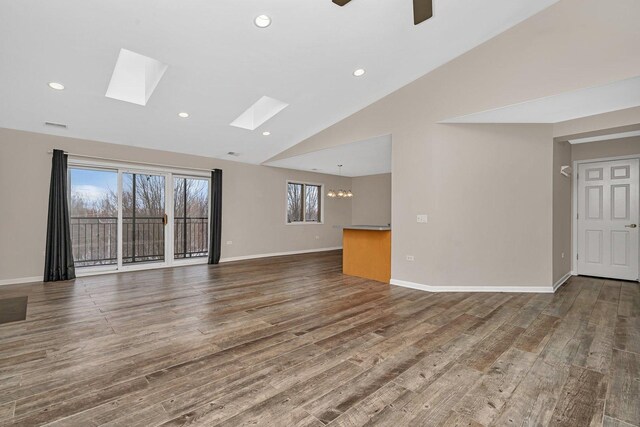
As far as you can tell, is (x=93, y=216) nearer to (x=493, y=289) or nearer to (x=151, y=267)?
(x=151, y=267)

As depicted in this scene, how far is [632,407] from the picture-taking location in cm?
180

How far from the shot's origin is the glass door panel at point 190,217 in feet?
22.0

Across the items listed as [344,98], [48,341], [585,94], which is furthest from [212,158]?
[585,94]

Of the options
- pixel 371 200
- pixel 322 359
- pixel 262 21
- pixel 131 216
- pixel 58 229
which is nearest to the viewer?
pixel 322 359

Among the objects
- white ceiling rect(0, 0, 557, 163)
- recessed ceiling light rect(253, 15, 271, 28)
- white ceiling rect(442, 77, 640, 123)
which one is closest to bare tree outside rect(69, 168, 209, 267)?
white ceiling rect(0, 0, 557, 163)

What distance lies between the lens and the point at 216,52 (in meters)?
3.61

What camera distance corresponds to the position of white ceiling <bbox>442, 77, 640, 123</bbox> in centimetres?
326

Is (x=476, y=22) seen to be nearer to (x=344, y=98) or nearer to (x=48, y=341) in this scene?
(x=344, y=98)

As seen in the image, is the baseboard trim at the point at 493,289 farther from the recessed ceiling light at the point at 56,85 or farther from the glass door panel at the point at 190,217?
the recessed ceiling light at the point at 56,85

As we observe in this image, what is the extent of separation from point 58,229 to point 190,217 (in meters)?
2.39

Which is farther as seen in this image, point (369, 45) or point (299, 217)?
point (299, 217)

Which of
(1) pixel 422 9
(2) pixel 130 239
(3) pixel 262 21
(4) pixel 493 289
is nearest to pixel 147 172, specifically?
(2) pixel 130 239

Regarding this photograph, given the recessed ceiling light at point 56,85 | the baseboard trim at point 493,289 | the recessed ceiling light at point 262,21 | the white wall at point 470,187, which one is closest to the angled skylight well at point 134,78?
the recessed ceiling light at point 56,85

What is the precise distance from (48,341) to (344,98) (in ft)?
16.2
